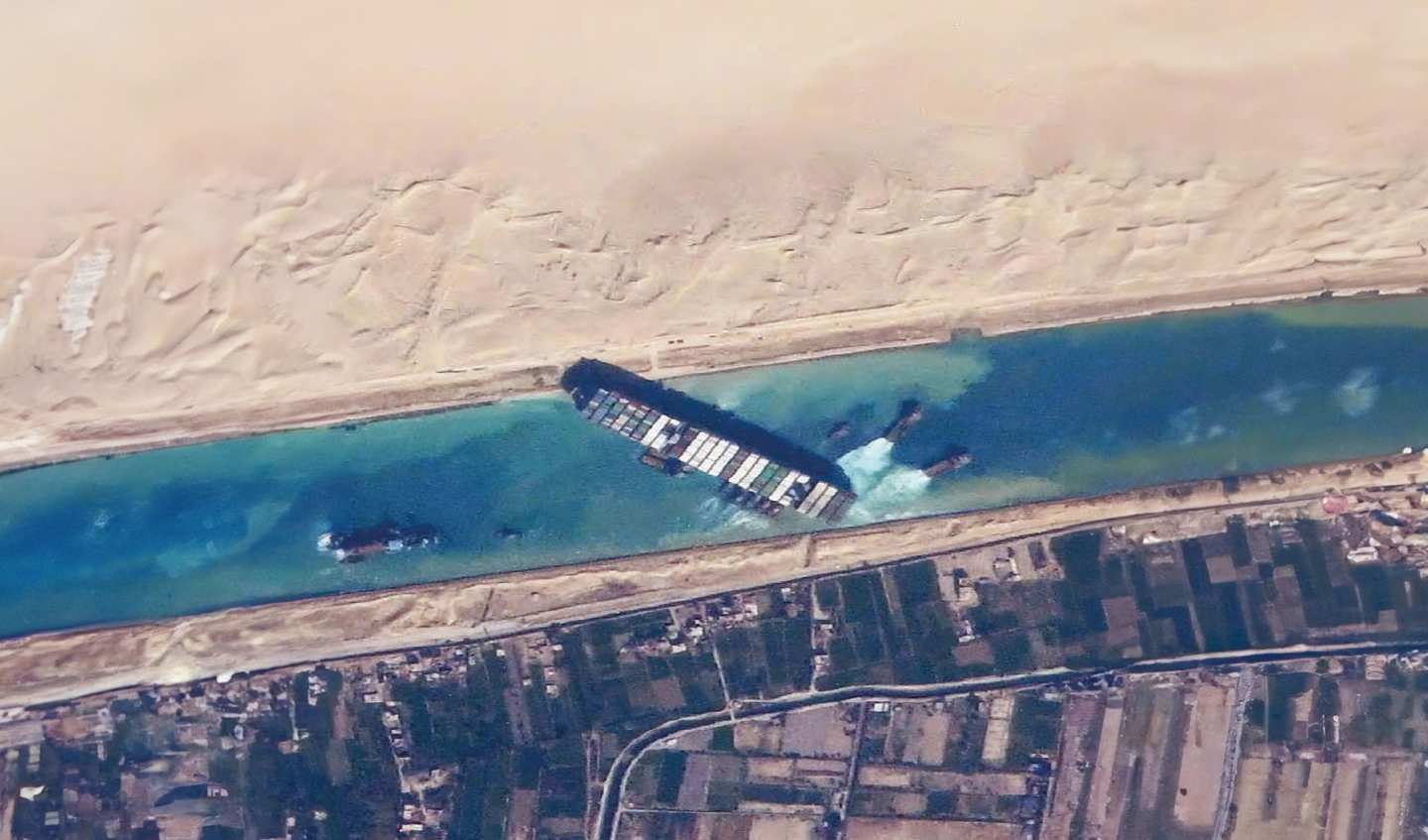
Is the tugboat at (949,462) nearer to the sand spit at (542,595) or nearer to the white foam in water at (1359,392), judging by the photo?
the sand spit at (542,595)

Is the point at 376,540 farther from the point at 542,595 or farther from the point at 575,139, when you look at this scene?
the point at 575,139

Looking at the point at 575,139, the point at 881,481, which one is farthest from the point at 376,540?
the point at 881,481

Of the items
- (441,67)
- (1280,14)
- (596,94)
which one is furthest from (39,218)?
(1280,14)

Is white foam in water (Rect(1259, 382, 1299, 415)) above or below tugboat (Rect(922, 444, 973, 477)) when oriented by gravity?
above

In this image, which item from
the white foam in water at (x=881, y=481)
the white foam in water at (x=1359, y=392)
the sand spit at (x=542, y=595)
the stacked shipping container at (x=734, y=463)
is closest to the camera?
the sand spit at (x=542, y=595)

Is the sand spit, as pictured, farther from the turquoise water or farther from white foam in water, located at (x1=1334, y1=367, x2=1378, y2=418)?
white foam in water, located at (x1=1334, y1=367, x2=1378, y2=418)

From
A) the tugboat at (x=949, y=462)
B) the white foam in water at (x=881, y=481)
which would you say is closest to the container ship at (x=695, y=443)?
the white foam in water at (x=881, y=481)

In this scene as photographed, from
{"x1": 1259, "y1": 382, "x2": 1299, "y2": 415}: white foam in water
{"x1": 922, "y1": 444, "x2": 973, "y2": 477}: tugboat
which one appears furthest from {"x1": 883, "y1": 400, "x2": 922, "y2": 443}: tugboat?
{"x1": 1259, "y1": 382, "x2": 1299, "y2": 415}: white foam in water
